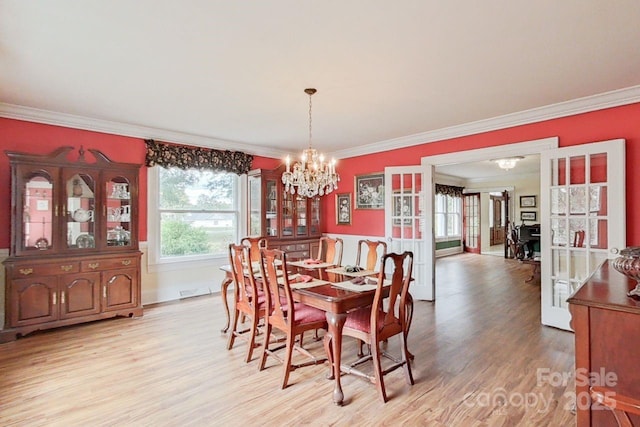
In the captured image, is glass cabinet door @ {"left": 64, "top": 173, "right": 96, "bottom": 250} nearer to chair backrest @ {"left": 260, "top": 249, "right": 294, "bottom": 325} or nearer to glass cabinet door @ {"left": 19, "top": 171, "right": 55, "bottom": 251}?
glass cabinet door @ {"left": 19, "top": 171, "right": 55, "bottom": 251}

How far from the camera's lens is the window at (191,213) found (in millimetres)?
4849

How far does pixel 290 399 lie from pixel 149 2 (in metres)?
2.73

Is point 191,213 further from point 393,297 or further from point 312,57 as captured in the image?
point 393,297

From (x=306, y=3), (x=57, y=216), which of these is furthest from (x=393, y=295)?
(x=57, y=216)

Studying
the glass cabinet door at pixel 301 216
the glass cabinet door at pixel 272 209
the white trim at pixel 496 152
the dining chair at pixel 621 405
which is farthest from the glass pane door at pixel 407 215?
the dining chair at pixel 621 405

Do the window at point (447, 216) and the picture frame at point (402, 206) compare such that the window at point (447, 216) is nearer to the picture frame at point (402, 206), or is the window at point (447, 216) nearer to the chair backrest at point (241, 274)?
the picture frame at point (402, 206)

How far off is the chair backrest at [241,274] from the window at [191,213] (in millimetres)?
2215

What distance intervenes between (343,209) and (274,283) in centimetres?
393

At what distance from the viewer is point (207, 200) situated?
5430 mm

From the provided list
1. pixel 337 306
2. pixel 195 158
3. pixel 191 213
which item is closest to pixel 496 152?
pixel 337 306

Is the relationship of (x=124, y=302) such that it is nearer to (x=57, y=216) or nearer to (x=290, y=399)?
(x=57, y=216)

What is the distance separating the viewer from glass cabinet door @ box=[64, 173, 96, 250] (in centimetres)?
385

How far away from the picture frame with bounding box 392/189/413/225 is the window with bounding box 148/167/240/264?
2703 mm

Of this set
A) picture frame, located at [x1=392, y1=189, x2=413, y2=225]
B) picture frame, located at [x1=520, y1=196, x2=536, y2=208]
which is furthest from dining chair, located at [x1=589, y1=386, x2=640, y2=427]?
picture frame, located at [x1=520, y1=196, x2=536, y2=208]
